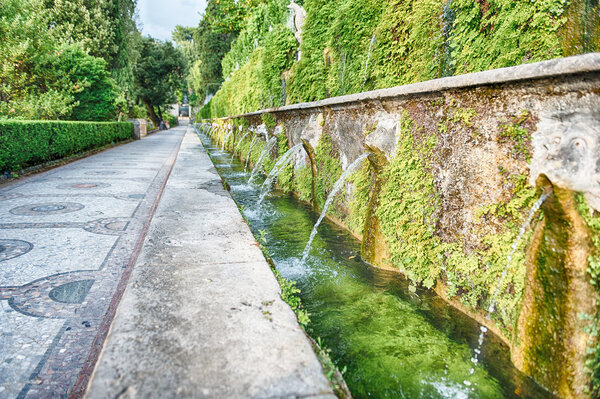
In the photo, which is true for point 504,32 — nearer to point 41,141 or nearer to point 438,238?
point 438,238

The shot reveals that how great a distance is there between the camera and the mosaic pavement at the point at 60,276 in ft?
5.93

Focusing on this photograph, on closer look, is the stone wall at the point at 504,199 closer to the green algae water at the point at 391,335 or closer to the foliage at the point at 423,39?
the green algae water at the point at 391,335

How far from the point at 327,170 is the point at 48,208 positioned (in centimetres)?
405

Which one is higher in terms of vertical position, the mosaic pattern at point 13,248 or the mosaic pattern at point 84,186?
the mosaic pattern at point 84,186

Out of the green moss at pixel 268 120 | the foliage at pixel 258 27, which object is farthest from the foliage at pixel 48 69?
the green moss at pixel 268 120

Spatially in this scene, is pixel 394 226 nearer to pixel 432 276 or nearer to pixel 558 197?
pixel 432 276

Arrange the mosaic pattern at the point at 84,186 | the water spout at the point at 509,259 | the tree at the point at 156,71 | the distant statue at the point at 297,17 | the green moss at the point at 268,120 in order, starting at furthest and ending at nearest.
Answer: the tree at the point at 156,71, the green moss at the point at 268,120, the distant statue at the point at 297,17, the mosaic pattern at the point at 84,186, the water spout at the point at 509,259

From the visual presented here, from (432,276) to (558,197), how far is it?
1.26 m

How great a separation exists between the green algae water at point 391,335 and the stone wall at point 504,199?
119 millimetres

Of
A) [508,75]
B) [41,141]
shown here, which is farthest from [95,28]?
[508,75]

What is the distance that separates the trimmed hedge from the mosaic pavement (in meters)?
1.53

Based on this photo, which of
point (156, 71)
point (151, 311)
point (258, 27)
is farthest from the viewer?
point (156, 71)

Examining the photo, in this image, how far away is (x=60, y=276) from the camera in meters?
2.81

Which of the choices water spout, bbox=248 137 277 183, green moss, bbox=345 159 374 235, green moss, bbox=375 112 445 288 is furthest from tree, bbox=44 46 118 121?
green moss, bbox=375 112 445 288
